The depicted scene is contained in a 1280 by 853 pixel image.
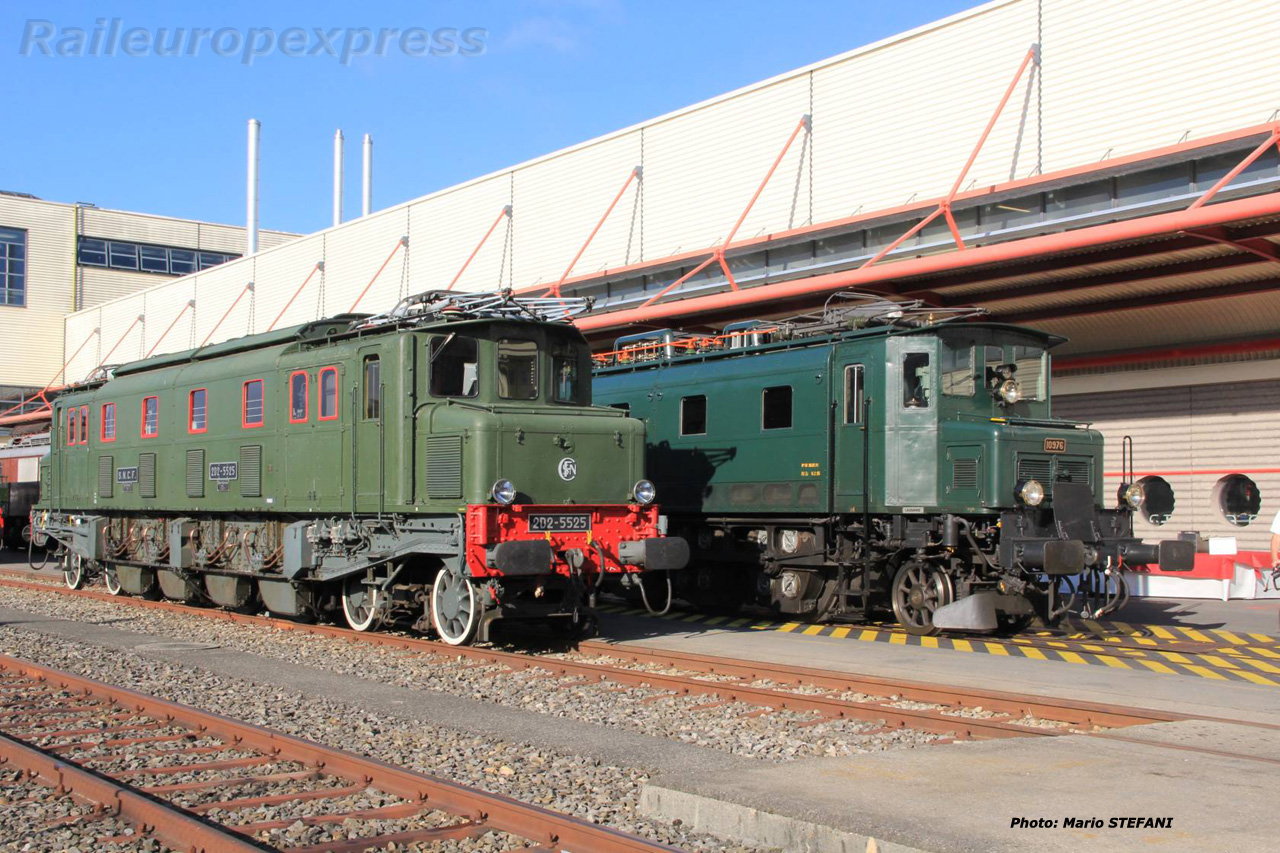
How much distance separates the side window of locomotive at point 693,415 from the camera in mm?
16438

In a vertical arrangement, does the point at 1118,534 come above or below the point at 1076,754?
above

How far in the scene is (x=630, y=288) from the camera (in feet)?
84.8

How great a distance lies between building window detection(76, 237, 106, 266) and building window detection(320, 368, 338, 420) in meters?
42.8

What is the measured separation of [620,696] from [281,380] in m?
6.93

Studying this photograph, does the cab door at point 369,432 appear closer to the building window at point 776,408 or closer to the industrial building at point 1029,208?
the building window at point 776,408

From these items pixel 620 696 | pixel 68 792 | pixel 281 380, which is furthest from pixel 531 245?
pixel 68 792

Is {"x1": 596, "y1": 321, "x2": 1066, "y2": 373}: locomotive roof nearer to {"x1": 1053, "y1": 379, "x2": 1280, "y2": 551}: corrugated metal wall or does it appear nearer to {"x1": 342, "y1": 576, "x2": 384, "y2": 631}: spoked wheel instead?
{"x1": 342, "y1": 576, "x2": 384, "y2": 631}: spoked wheel

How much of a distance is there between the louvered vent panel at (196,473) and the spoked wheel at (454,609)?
504cm

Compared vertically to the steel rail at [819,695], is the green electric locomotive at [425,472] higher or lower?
higher

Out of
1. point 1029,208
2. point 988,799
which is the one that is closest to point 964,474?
point 1029,208

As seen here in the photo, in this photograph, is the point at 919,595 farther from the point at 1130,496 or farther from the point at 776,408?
the point at 776,408

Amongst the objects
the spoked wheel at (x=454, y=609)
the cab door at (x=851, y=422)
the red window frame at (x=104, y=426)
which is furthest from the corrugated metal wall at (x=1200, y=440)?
the red window frame at (x=104, y=426)

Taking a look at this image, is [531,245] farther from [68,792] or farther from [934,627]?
[68,792]

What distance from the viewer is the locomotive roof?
13.9m
